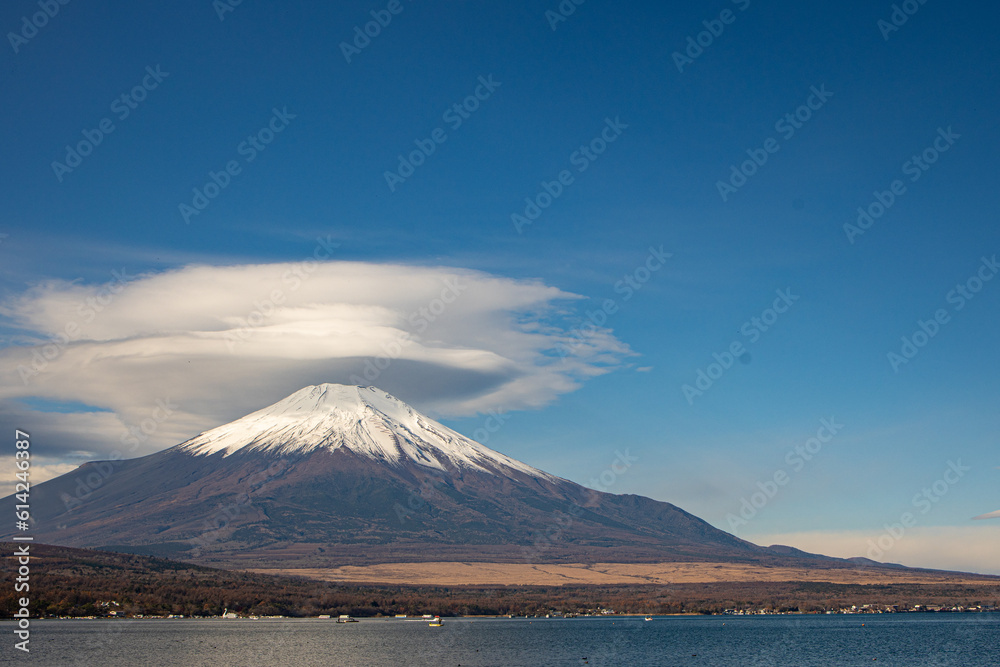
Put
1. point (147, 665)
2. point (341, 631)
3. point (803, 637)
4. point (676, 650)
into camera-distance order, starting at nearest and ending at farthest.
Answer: point (147, 665) < point (676, 650) < point (803, 637) < point (341, 631)

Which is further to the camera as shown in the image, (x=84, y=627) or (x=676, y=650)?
(x=84, y=627)

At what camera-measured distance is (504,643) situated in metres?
125

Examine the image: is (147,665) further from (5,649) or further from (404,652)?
(404,652)

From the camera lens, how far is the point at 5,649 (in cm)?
9925

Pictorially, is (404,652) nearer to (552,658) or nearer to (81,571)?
(552,658)

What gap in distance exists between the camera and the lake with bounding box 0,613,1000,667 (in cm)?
9862

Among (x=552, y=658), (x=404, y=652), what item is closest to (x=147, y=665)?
(x=404, y=652)

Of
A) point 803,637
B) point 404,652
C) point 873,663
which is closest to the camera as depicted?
point 873,663

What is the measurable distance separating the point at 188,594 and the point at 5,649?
7736 centimetres

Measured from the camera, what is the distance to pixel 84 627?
5846 inches

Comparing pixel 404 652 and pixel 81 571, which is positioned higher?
pixel 81 571

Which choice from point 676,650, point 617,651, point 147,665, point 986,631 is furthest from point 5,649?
point 986,631

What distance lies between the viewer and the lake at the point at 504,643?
98.6 metres

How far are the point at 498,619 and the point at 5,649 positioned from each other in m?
117
